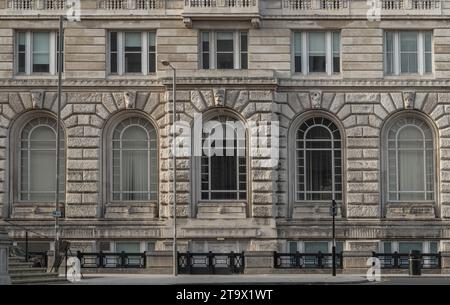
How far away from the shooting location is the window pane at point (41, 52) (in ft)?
183

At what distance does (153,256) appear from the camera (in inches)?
1965

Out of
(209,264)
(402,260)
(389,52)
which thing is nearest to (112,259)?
(209,264)

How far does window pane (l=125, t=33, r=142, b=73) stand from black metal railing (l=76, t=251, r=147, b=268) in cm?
995

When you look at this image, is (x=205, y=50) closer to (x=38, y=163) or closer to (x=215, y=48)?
(x=215, y=48)

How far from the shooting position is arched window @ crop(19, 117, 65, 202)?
55.5 meters

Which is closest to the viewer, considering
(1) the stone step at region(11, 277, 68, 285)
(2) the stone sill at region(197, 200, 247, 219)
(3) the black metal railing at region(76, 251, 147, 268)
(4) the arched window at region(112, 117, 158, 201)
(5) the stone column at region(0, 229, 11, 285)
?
(5) the stone column at region(0, 229, 11, 285)

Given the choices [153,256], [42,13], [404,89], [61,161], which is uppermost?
[42,13]

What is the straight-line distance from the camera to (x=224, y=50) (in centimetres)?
5541

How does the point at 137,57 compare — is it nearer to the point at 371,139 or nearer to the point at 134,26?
the point at 134,26

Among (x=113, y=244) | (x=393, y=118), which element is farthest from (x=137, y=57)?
(x=393, y=118)

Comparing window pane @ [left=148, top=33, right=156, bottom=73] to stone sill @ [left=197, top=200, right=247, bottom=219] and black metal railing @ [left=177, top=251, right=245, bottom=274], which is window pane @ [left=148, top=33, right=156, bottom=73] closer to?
stone sill @ [left=197, top=200, right=247, bottom=219]

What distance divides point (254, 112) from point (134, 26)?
296 inches

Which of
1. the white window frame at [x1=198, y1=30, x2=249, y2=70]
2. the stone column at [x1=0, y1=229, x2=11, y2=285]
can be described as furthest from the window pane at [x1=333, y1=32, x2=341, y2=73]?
the stone column at [x1=0, y1=229, x2=11, y2=285]

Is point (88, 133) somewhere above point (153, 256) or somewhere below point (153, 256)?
above
